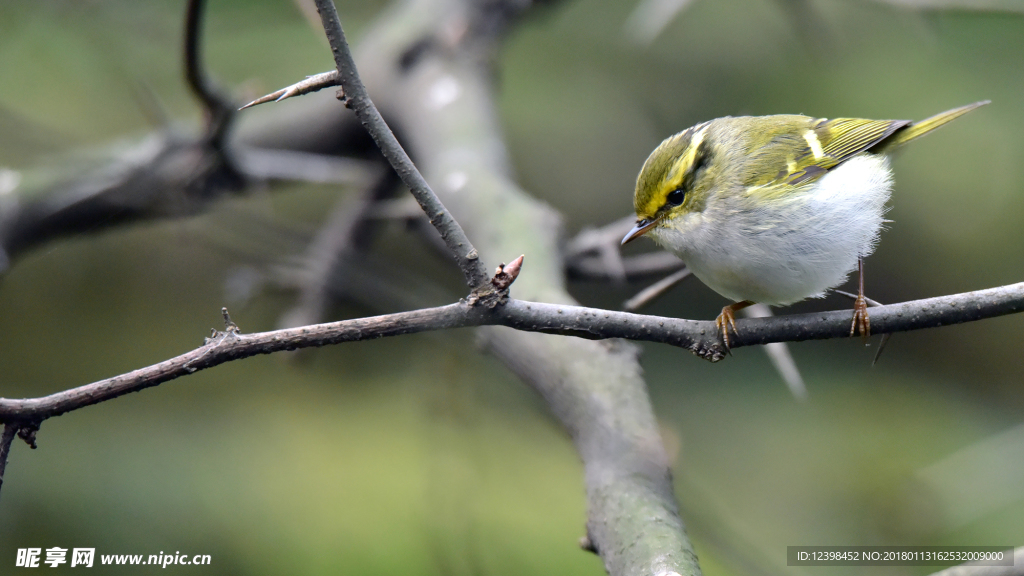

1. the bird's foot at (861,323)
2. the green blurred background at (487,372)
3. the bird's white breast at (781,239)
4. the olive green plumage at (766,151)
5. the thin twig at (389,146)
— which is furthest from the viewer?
the green blurred background at (487,372)

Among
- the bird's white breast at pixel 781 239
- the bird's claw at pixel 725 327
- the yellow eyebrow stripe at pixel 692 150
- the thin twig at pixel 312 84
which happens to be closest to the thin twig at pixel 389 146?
the thin twig at pixel 312 84

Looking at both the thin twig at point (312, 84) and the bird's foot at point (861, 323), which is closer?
the thin twig at point (312, 84)

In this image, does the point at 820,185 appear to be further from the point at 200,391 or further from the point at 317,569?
the point at 200,391

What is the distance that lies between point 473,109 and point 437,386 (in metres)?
0.97

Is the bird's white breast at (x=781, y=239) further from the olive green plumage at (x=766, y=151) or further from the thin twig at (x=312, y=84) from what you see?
the thin twig at (x=312, y=84)

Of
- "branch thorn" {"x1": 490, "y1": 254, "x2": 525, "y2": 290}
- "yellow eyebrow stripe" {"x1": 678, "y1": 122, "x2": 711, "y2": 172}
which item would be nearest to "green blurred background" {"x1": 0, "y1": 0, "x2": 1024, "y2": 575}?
"yellow eyebrow stripe" {"x1": 678, "y1": 122, "x2": 711, "y2": 172}

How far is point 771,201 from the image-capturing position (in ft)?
4.46

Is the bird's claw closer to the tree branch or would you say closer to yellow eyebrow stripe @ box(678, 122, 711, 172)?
the tree branch

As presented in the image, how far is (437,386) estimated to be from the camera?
2.44 meters

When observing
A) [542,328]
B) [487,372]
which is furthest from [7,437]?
[487,372]

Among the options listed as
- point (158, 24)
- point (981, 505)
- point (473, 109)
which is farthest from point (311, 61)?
point (981, 505)

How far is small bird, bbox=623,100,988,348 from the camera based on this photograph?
1.30 m

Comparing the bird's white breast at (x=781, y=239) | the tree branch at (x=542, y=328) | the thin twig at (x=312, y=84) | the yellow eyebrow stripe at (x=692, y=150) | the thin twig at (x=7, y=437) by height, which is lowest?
the thin twig at (x=7, y=437)

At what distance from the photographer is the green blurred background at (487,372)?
2.02m
